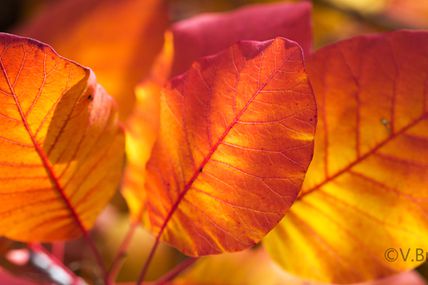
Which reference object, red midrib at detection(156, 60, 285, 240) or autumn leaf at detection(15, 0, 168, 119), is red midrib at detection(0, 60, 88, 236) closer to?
red midrib at detection(156, 60, 285, 240)

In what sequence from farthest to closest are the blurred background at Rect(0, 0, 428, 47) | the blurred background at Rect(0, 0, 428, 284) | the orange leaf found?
the blurred background at Rect(0, 0, 428, 47) → the blurred background at Rect(0, 0, 428, 284) → the orange leaf

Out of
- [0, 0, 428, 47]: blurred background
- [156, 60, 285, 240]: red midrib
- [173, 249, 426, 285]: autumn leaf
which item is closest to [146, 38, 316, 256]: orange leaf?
[156, 60, 285, 240]: red midrib

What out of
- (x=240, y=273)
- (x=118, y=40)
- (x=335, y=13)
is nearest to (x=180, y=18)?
(x=335, y=13)

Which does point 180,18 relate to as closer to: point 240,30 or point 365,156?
point 240,30

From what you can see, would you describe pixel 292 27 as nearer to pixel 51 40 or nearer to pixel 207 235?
pixel 207 235

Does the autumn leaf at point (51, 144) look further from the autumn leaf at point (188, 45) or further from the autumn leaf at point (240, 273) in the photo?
the autumn leaf at point (240, 273)

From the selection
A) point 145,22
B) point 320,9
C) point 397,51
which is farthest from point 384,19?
point 397,51
